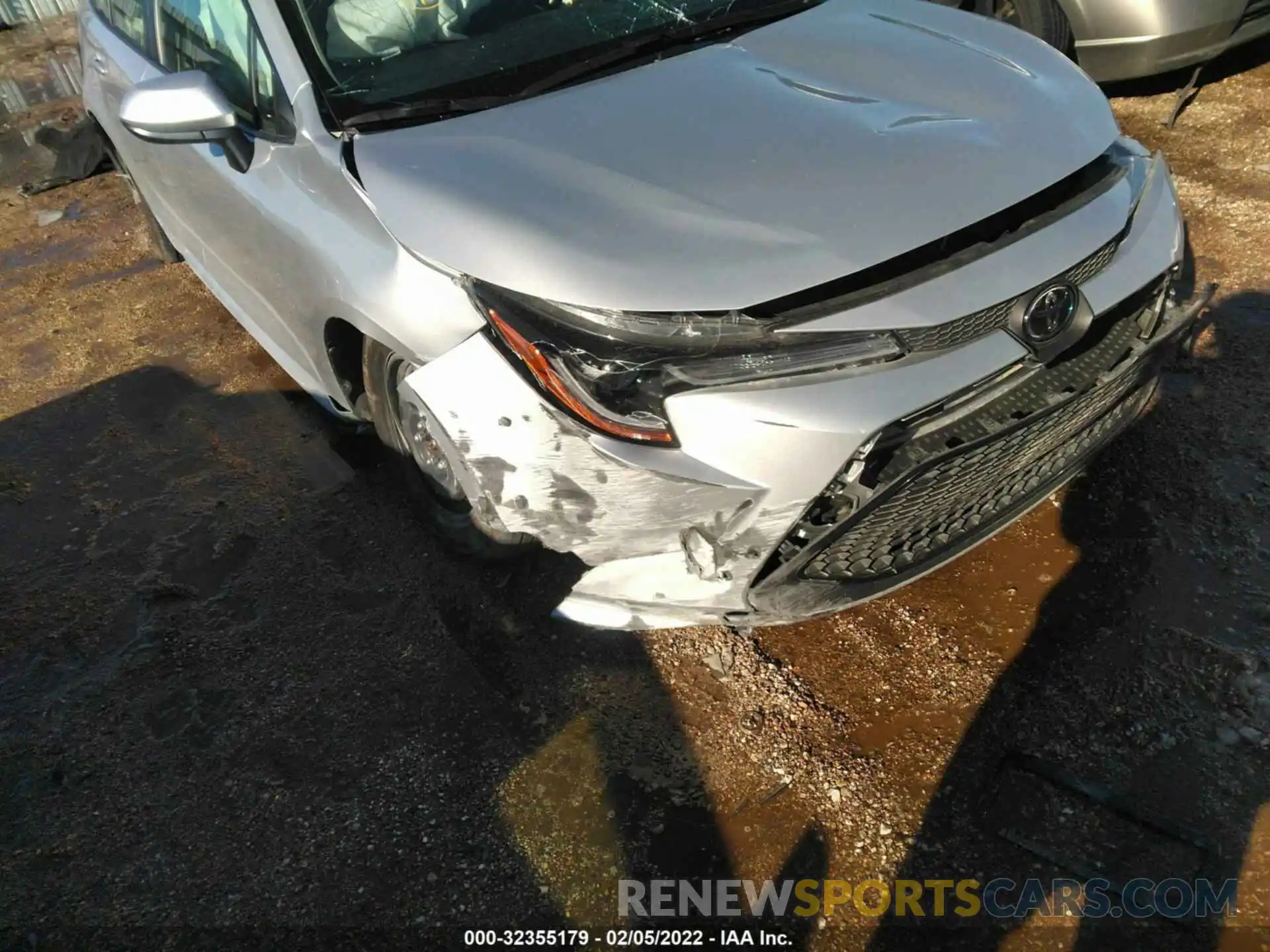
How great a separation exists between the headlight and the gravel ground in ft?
3.06

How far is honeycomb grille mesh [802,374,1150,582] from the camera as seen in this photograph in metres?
1.95

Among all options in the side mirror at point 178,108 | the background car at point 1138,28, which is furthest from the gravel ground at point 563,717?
the background car at point 1138,28

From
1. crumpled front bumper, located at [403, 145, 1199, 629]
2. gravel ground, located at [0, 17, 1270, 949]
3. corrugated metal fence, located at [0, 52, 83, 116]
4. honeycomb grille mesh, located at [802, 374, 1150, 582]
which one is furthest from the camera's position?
corrugated metal fence, located at [0, 52, 83, 116]

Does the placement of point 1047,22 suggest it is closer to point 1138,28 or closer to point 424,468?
point 1138,28

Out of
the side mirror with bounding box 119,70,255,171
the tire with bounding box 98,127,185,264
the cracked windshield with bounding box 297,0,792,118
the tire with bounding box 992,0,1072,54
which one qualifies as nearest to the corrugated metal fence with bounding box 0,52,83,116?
the tire with bounding box 98,127,185,264

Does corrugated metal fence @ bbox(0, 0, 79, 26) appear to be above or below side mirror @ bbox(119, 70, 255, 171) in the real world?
below

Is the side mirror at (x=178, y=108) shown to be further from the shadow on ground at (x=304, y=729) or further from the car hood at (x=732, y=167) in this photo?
the shadow on ground at (x=304, y=729)

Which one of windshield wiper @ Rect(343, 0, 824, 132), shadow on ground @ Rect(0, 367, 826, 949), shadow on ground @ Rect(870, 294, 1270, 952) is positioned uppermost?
windshield wiper @ Rect(343, 0, 824, 132)

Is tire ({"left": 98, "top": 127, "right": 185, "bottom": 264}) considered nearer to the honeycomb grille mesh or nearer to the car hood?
the car hood

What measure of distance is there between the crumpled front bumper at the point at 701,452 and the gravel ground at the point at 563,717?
445 mm

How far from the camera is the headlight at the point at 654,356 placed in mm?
1875

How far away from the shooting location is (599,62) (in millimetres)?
2504

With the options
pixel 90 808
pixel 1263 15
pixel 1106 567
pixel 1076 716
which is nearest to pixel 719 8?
pixel 1106 567

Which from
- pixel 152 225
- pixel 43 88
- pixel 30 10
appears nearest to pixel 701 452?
pixel 152 225
